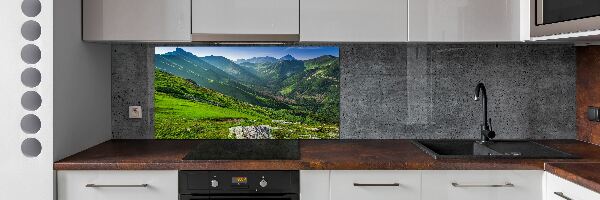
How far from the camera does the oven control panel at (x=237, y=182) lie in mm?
2523

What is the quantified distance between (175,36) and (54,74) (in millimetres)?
576

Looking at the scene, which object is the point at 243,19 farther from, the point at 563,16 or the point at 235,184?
the point at 563,16

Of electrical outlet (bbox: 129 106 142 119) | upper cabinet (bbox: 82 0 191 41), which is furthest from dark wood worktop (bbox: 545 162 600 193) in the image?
electrical outlet (bbox: 129 106 142 119)

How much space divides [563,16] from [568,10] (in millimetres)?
50

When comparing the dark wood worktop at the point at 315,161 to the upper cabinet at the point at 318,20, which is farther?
the upper cabinet at the point at 318,20

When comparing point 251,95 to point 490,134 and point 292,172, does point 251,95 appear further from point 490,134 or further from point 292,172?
point 490,134

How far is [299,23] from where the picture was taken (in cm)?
287
